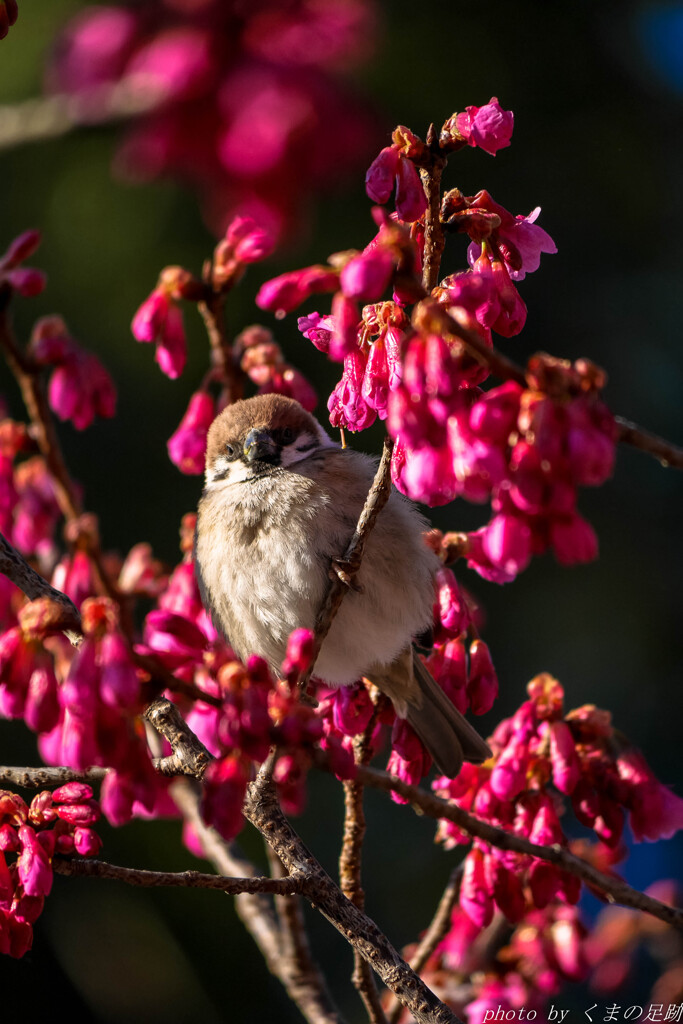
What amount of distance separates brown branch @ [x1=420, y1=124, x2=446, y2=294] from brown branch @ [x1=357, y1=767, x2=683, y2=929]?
2.34ft

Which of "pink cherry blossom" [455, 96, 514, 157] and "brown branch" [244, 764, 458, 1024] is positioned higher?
"pink cherry blossom" [455, 96, 514, 157]

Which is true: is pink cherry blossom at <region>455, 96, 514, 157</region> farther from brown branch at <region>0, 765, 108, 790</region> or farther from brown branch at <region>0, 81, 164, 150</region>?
brown branch at <region>0, 765, 108, 790</region>

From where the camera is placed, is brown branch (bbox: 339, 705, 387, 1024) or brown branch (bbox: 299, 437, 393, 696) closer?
brown branch (bbox: 299, 437, 393, 696)

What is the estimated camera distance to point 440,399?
102cm

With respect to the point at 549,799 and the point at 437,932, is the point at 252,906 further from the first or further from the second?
the point at 549,799

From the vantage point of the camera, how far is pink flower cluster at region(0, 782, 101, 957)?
1.37 meters

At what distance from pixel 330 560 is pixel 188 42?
1.17 m

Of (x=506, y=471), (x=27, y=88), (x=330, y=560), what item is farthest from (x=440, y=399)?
(x=27, y=88)

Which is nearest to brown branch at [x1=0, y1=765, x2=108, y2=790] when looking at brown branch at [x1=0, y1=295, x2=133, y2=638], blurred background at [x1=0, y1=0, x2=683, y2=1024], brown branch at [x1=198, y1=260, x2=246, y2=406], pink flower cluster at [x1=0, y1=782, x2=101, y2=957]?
pink flower cluster at [x1=0, y1=782, x2=101, y2=957]

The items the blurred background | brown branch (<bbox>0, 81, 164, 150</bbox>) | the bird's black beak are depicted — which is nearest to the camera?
A: brown branch (<bbox>0, 81, 164, 150</bbox>)

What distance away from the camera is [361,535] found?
1.54 metres

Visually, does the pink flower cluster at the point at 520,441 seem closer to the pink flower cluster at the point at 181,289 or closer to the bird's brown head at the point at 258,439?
the pink flower cluster at the point at 181,289

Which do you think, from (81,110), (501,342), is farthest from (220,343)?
(501,342)

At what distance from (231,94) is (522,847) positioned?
3.76 feet
